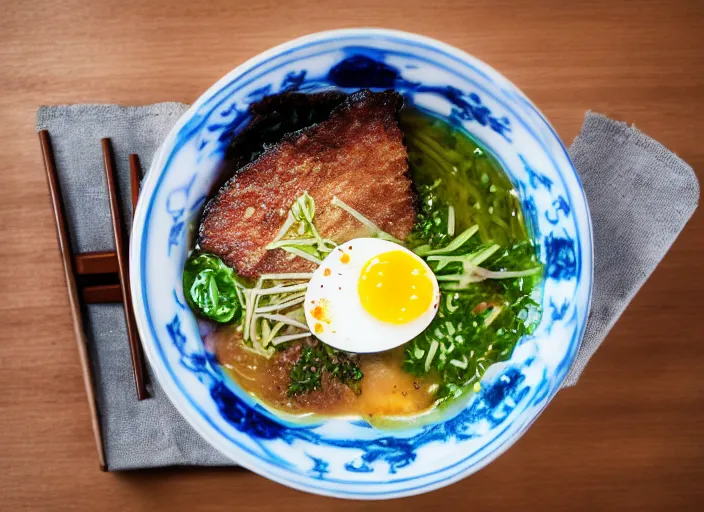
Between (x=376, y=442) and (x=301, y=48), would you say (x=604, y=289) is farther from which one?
(x=301, y=48)

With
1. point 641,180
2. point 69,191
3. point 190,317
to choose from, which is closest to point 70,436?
point 190,317

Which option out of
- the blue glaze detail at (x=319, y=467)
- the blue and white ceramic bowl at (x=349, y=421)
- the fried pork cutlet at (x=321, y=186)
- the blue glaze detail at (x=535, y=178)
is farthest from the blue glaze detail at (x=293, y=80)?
the blue glaze detail at (x=319, y=467)

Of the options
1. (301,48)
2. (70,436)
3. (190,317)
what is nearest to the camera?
(301,48)

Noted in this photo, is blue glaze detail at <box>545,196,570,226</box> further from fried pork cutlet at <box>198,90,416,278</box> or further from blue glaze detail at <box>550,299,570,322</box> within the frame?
fried pork cutlet at <box>198,90,416,278</box>

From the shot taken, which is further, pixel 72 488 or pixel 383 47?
pixel 72 488

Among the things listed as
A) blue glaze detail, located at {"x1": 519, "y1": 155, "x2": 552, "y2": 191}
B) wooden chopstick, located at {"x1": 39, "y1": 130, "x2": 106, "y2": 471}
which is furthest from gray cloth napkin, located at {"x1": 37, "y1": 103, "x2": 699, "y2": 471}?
blue glaze detail, located at {"x1": 519, "y1": 155, "x2": 552, "y2": 191}

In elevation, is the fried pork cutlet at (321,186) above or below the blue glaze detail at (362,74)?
below

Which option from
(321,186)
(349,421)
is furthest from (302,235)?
(349,421)

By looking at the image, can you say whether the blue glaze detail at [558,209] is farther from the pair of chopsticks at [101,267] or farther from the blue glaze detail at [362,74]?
the pair of chopsticks at [101,267]
